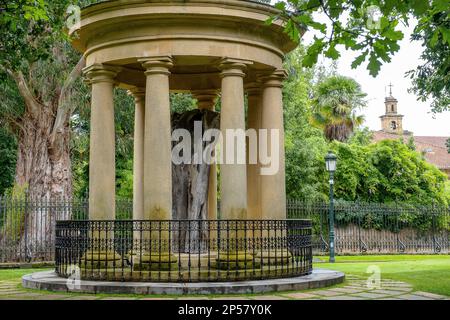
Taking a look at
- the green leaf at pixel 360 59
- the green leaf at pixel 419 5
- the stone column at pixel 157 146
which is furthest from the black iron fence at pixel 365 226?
the green leaf at pixel 419 5

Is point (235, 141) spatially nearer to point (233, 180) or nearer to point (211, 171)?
point (233, 180)

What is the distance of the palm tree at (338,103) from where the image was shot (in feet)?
121

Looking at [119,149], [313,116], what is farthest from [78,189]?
[313,116]

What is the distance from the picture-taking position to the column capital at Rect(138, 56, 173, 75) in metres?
11.3

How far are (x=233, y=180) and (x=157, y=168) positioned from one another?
1.56 m

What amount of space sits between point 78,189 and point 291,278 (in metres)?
25.7

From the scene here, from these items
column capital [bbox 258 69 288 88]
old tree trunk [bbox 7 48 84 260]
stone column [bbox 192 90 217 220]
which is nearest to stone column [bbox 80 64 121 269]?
stone column [bbox 192 90 217 220]

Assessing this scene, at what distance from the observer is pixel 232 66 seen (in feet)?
38.2

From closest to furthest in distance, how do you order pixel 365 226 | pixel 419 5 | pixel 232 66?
pixel 419 5 → pixel 232 66 → pixel 365 226

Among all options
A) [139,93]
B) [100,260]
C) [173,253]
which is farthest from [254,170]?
[100,260]

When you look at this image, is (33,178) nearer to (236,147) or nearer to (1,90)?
(1,90)

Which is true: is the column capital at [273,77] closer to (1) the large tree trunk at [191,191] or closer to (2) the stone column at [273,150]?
(2) the stone column at [273,150]

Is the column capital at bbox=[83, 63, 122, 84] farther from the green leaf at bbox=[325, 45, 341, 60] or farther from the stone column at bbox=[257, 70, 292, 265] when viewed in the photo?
the green leaf at bbox=[325, 45, 341, 60]

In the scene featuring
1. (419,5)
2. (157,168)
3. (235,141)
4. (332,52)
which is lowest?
(157,168)
